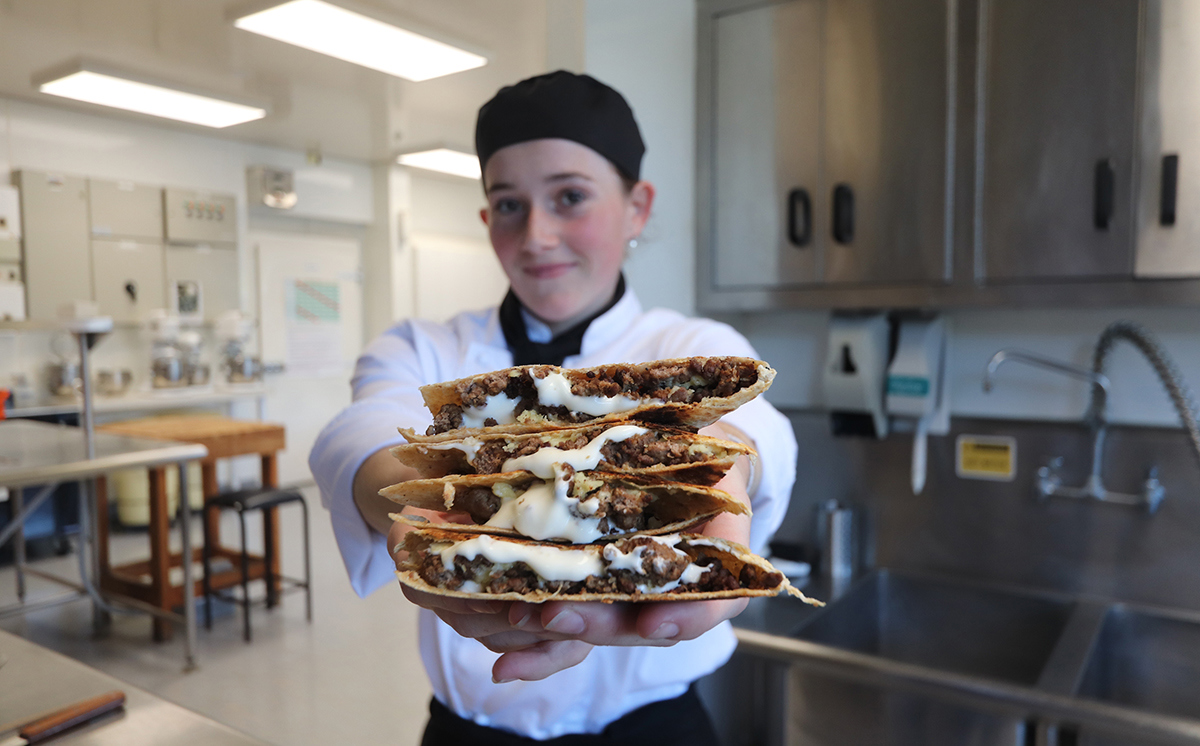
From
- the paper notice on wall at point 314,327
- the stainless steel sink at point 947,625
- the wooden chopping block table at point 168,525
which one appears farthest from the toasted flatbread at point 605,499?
the paper notice on wall at point 314,327

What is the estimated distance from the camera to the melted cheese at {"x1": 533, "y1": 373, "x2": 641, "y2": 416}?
2.25ft

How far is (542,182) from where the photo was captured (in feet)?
3.61

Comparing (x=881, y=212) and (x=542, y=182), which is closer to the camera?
(x=542, y=182)

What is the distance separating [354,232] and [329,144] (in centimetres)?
119

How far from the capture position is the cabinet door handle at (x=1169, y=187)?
1.74 metres

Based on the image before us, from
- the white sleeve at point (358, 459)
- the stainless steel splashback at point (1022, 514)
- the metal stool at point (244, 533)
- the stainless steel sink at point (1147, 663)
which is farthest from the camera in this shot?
the metal stool at point (244, 533)

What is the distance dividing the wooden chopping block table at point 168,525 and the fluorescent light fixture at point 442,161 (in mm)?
3204

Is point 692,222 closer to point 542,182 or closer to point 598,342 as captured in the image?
point 598,342

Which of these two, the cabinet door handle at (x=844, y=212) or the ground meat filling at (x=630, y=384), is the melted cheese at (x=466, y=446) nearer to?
the ground meat filling at (x=630, y=384)

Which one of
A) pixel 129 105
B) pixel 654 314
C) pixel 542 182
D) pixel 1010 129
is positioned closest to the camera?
pixel 542 182

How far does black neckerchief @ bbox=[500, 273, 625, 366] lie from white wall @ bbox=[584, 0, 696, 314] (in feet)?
3.47

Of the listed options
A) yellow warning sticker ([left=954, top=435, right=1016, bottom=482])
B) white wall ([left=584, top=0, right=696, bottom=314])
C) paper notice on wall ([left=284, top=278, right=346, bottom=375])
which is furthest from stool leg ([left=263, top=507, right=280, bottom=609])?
paper notice on wall ([left=284, top=278, right=346, bottom=375])

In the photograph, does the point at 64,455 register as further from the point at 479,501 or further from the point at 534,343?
the point at 479,501

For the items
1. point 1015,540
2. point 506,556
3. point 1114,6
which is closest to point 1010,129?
point 1114,6
